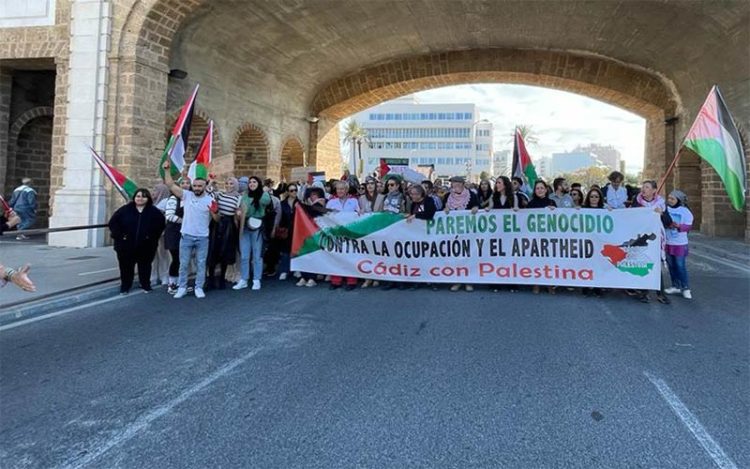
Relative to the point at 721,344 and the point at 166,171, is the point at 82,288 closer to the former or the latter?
the point at 166,171

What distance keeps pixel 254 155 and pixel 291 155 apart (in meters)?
3.22

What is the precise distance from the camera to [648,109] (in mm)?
20844

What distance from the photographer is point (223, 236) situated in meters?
7.71

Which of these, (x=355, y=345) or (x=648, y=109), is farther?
(x=648, y=109)

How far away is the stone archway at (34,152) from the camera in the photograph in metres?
15.3

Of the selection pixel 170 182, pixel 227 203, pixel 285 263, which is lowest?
pixel 285 263

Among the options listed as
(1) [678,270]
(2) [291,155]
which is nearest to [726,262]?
(1) [678,270]

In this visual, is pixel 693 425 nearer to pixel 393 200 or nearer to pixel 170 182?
pixel 393 200

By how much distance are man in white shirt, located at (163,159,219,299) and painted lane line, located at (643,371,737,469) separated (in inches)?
223

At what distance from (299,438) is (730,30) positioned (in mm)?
16462

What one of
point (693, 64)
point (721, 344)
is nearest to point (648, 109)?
point (693, 64)

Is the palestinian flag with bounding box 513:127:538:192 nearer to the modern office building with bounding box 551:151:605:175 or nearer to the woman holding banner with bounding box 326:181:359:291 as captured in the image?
the woman holding banner with bounding box 326:181:359:291

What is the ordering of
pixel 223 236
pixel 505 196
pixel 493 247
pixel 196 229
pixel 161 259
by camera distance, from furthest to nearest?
pixel 161 259 → pixel 505 196 → pixel 223 236 → pixel 493 247 → pixel 196 229

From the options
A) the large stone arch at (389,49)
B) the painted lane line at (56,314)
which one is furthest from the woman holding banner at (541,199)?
the large stone arch at (389,49)
